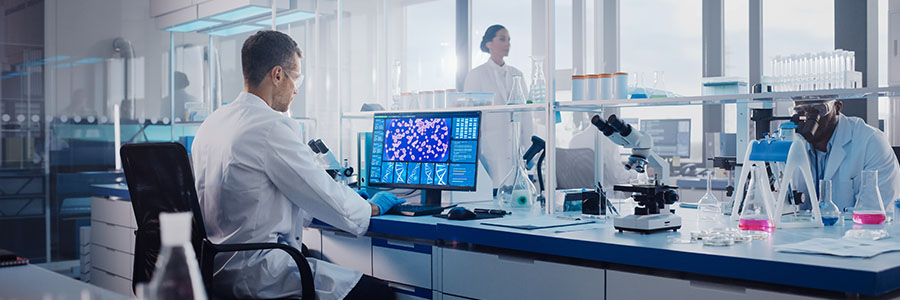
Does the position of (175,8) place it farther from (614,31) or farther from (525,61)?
(614,31)

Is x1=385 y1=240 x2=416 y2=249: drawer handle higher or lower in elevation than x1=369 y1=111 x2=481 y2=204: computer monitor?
lower

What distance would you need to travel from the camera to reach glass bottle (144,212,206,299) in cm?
65

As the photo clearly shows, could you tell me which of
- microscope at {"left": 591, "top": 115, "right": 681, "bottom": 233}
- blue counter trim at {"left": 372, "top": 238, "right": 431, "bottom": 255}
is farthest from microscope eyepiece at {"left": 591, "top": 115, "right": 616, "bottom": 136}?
blue counter trim at {"left": 372, "top": 238, "right": 431, "bottom": 255}

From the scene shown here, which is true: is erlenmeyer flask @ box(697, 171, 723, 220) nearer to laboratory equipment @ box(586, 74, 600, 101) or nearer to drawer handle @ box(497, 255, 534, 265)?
laboratory equipment @ box(586, 74, 600, 101)

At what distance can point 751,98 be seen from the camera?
2.33 meters

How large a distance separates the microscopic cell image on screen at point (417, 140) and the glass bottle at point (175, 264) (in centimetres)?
211

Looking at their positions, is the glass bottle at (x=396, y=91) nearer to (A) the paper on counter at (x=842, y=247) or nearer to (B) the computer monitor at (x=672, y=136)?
(A) the paper on counter at (x=842, y=247)

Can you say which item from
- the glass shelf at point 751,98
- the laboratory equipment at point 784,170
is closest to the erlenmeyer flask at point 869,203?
the laboratory equipment at point 784,170

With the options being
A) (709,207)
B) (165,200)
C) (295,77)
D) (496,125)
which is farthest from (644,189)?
(496,125)

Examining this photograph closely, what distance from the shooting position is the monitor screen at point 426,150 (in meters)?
2.74

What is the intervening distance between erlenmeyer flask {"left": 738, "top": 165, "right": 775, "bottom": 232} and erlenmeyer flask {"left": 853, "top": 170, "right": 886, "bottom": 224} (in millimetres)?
346

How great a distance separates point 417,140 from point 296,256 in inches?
38.1

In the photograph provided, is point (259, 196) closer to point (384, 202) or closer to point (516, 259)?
point (384, 202)

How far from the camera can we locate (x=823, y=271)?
4.86ft
